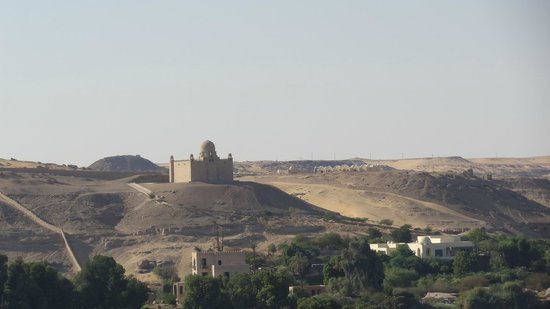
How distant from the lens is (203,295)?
61500 mm

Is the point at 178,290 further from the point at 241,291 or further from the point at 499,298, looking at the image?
the point at 499,298

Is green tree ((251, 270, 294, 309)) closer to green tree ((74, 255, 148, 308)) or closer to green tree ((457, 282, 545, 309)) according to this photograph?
green tree ((74, 255, 148, 308))

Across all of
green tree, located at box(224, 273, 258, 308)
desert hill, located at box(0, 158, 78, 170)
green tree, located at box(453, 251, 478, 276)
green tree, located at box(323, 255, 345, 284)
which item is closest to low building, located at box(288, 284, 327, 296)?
green tree, located at box(323, 255, 345, 284)

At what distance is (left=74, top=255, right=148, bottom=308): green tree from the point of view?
6300 cm

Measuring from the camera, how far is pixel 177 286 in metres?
67.2

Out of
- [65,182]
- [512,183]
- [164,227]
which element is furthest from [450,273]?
[512,183]

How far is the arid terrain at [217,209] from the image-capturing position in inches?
3305

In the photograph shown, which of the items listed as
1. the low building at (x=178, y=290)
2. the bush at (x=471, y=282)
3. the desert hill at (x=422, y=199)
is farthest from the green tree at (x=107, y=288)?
the desert hill at (x=422, y=199)

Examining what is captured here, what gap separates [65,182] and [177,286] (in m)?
33.2

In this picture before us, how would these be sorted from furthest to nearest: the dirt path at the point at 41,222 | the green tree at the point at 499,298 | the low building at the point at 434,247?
the dirt path at the point at 41,222 < the low building at the point at 434,247 < the green tree at the point at 499,298

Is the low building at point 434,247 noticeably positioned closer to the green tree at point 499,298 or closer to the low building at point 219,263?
the low building at point 219,263

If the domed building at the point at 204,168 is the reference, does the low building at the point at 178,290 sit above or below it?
below

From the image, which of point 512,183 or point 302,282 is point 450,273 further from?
point 512,183

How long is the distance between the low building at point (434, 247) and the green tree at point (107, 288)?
19257 millimetres
